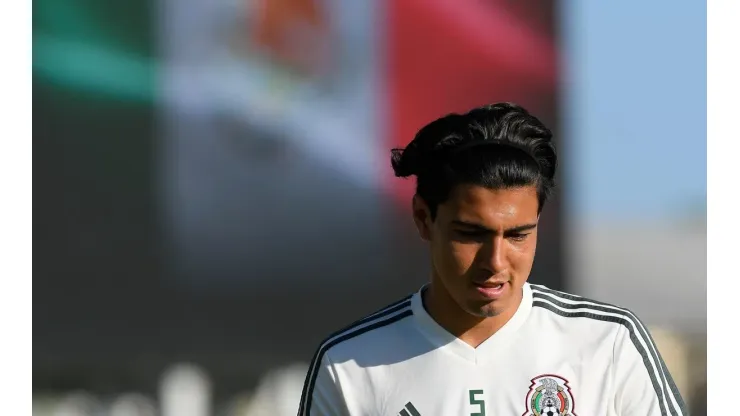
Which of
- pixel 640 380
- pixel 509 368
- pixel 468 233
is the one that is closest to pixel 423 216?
pixel 468 233

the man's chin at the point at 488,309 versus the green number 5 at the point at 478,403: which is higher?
the man's chin at the point at 488,309

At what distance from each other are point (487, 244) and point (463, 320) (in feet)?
0.81

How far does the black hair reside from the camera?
1.81m

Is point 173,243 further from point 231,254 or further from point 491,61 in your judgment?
point 491,61

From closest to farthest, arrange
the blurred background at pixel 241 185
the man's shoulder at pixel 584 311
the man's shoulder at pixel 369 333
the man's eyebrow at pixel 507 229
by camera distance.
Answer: the man's eyebrow at pixel 507 229
the man's shoulder at pixel 584 311
the man's shoulder at pixel 369 333
the blurred background at pixel 241 185

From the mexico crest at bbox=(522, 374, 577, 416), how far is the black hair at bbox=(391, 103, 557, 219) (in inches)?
12.6

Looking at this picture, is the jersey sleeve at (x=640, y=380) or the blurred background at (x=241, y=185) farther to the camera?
the blurred background at (x=241, y=185)

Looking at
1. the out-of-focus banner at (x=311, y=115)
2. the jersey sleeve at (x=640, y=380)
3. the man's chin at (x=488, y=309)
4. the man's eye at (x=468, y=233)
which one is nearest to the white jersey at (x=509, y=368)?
the jersey sleeve at (x=640, y=380)

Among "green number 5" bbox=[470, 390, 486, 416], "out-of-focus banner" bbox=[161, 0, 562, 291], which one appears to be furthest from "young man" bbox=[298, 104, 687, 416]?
"out-of-focus banner" bbox=[161, 0, 562, 291]

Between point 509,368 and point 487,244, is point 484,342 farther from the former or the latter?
point 487,244

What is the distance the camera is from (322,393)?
6.49ft

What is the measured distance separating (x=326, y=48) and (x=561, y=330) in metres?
2.53

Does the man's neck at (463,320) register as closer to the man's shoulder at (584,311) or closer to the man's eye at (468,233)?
the man's shoulder at (584,311)

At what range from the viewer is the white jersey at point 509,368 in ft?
6.09
